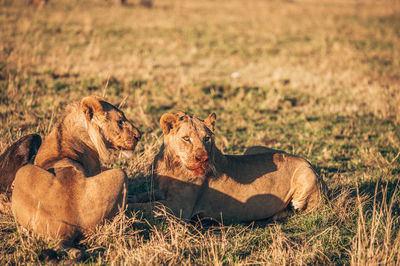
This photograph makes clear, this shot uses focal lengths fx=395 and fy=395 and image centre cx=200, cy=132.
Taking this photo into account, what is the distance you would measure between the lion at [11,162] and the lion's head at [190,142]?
1.67 metres

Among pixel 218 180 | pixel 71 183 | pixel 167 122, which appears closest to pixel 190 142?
pixel 167 122

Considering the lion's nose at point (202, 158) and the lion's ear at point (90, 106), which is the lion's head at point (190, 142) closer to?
the lion's nose at point (202, 158)

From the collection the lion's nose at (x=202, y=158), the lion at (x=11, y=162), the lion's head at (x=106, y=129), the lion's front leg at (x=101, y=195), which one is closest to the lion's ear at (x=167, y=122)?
the lion's head at (x=106, y=129)

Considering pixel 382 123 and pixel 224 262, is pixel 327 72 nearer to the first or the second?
pixel 382 123

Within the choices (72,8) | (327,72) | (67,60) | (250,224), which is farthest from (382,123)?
(72,8)

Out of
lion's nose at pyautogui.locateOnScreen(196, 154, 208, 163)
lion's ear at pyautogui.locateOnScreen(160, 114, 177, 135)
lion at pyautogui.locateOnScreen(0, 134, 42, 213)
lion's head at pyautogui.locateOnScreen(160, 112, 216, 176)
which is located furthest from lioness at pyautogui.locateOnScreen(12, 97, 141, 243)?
lion's nose at pyautogui.locateOnScreen(196, 154, 208, 163)

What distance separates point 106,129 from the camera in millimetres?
4566

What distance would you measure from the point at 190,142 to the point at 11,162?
2.18 meters

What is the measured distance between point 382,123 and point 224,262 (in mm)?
7378

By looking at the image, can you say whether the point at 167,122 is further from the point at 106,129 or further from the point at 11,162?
the point at 11,162

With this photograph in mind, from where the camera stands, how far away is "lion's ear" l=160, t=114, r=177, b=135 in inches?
199

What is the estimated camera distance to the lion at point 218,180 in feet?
16.6

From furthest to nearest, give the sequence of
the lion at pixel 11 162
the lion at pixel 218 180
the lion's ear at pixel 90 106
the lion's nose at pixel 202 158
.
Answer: the lion at pixel 218 180, the lion's nose at pixel 202 158, the lion at pixel 11 162, the lion's ear at pixel 90 106

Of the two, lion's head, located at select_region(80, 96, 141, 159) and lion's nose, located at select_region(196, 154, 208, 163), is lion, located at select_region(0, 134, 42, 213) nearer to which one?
lion's head, located at select_region(80, 96, 141, 159)
